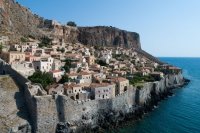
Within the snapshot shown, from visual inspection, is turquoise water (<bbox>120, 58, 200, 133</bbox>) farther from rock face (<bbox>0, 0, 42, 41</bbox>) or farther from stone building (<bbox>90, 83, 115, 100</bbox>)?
rock face (<bbox>0, 0, 42, 41</bbox>)

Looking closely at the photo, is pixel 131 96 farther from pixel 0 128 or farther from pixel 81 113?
pixel 0 128

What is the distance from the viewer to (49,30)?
10238 centimetres

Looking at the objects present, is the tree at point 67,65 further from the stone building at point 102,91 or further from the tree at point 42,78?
the stone building at point 102,91

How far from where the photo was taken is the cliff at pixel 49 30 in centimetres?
7843

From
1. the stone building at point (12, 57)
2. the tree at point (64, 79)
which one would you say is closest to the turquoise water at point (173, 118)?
the tree at point (64, 79)

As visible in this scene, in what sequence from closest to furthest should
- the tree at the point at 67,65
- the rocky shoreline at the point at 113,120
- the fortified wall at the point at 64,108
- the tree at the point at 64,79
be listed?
the fortified wall at the point at 64,108, the rocky shoreline at the point at 113,120, the tree at the point at 64,79, the tree at the point at 67,65

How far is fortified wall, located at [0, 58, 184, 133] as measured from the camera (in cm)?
3538

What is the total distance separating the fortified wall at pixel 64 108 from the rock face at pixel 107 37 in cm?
7631

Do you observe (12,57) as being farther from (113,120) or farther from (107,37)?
(107,37)

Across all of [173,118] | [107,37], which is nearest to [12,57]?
[173,118]

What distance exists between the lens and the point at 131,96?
4950cm

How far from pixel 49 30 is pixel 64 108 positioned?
2714 inches

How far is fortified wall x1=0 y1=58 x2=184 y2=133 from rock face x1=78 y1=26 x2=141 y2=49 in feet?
250

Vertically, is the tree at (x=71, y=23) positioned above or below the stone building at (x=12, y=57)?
above
